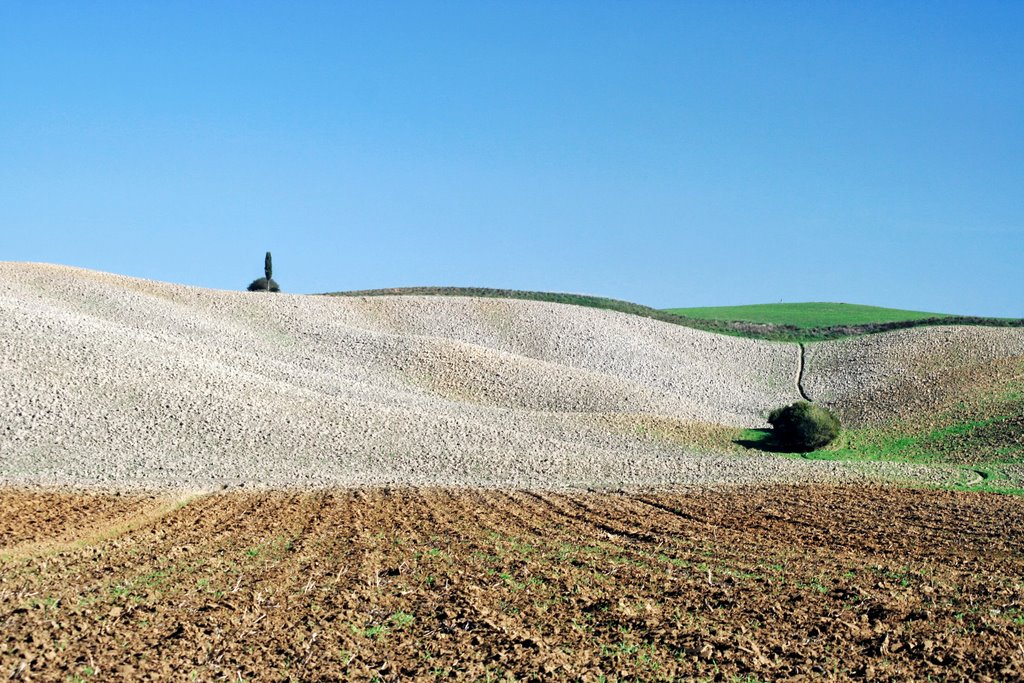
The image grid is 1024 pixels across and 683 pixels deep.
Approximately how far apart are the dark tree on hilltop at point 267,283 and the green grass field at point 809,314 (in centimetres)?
2854

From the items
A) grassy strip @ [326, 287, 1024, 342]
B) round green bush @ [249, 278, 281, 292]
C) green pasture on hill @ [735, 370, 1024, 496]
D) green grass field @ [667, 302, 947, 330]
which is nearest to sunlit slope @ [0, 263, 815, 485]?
grassy strip @ [326, 287, 1024, 342]

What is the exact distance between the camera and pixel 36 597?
41.7ft

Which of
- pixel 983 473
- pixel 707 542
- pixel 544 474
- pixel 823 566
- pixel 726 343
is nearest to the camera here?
pixel 823 566

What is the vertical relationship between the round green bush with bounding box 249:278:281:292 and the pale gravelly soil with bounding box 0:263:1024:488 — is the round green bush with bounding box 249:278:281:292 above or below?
above

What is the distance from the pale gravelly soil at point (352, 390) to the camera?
26.9 metres

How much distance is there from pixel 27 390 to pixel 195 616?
21.4 metres

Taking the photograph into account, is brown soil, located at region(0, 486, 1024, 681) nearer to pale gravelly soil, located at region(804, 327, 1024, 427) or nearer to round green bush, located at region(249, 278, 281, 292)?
pale gravelly soil, located at region(804, 327, 1024, 427)

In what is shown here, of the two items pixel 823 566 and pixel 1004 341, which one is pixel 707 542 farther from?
pixel 1004 341

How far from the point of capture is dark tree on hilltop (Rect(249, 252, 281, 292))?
63.2m

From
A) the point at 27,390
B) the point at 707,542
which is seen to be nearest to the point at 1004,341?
the point at 707,542

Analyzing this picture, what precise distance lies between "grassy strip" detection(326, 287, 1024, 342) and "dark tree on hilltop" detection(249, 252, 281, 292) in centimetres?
Result: 496

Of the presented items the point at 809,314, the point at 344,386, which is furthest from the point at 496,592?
the point at 809,314

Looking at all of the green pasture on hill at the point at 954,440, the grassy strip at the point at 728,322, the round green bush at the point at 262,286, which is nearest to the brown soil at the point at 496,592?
the green pasture on hill at the point at 954,440

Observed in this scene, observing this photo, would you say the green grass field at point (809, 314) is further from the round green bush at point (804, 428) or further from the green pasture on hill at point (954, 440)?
the round green bush at point (804, 428)
